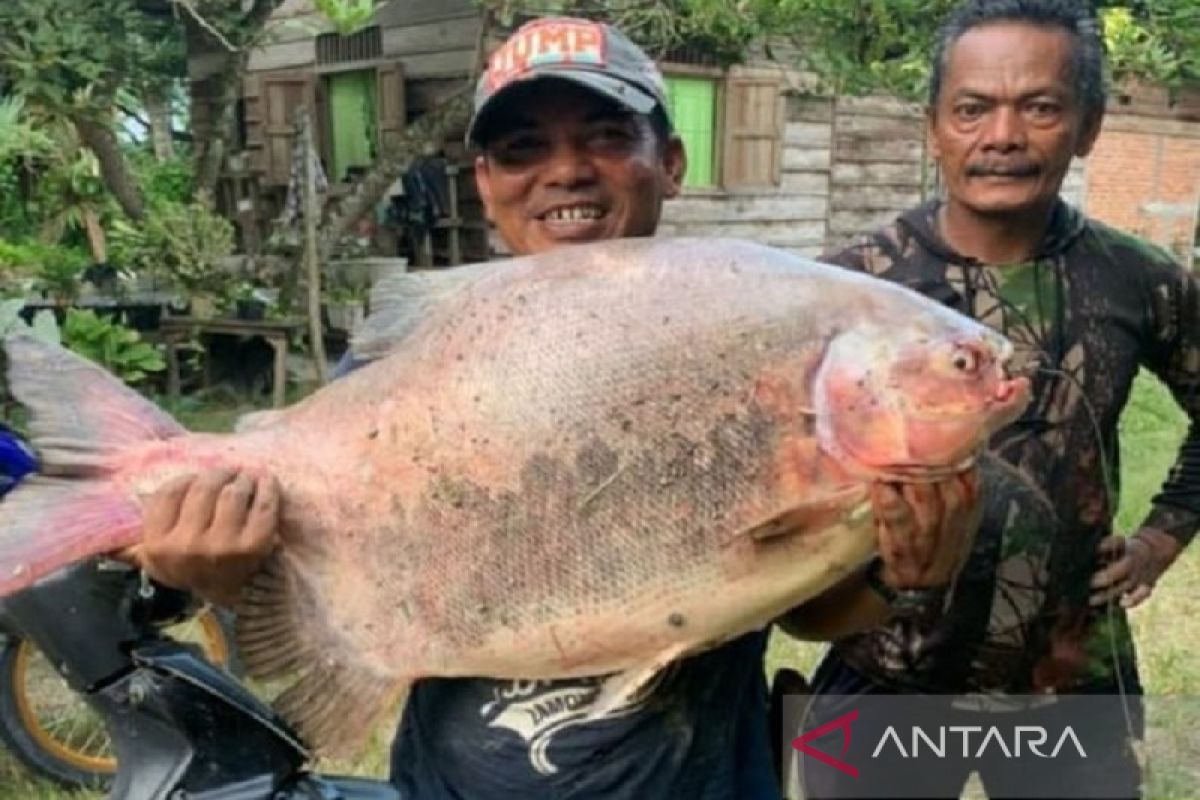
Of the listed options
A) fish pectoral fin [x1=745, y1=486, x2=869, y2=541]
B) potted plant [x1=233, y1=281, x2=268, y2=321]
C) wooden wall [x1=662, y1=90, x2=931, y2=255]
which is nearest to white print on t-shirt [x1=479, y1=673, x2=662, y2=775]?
fish pectoral fin [x1=745, y1=486, x2=869, y2=541]

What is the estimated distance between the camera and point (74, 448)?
5.71 ft

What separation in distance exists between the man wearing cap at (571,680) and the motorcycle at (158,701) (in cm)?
17

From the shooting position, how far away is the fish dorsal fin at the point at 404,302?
1745mm

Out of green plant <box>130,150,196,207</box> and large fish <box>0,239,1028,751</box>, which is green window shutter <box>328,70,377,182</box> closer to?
green plant <box>130,150,196,207</box>

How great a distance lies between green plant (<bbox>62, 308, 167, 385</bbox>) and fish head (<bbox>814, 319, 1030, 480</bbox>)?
22.4ft

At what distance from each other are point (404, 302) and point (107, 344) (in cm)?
653

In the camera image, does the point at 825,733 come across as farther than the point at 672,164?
Yes

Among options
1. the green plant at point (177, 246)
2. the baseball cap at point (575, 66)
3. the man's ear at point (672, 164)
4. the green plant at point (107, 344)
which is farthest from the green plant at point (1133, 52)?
the green plant at point (177, 246)

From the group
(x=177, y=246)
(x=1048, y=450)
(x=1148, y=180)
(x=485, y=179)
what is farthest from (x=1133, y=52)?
(x=1148, y=180)

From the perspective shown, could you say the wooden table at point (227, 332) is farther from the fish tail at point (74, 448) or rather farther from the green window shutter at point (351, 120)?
the fish tail at point (74, 448)

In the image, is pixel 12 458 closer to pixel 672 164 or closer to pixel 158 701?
pixel 158 701

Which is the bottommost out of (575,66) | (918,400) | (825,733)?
(825,733)

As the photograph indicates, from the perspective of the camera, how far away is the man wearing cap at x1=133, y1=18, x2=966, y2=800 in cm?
170

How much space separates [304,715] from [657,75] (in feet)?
3.26
